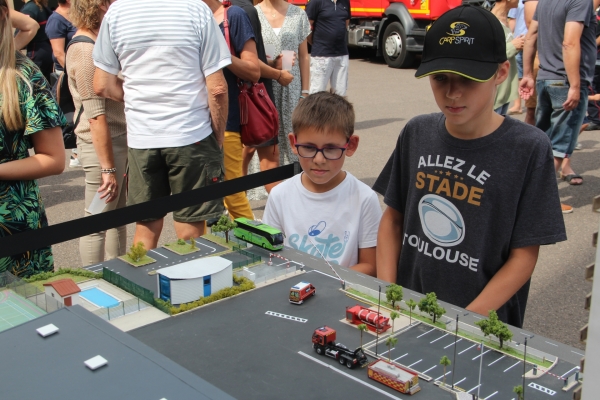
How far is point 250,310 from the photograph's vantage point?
217cm

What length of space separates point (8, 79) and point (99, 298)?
51.4 inches

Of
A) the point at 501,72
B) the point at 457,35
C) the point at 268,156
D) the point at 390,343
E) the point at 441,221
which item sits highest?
the point at 457,35

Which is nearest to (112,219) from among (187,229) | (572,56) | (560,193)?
(187,229)

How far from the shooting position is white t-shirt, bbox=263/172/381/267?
→ 122 inches

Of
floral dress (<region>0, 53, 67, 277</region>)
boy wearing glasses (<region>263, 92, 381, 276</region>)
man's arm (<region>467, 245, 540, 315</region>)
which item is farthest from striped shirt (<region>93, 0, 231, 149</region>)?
man's arm (<region>467, 245, 540, 315</region>)

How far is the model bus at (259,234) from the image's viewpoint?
265cm

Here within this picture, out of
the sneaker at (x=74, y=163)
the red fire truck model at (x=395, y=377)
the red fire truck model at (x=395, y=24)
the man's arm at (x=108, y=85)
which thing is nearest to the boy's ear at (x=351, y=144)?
the red fire truck model at (x=395, y=377)

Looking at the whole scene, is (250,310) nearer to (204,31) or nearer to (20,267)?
(20,267)

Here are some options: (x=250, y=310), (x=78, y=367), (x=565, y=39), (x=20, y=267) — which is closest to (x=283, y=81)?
(x=565, y=39)

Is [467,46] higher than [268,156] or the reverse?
higher

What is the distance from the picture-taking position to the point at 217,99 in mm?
4094

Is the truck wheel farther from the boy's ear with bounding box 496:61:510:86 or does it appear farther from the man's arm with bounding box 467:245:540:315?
the man's arm with bounding box 467:245:540:315

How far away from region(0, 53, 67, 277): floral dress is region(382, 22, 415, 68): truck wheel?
1309cm

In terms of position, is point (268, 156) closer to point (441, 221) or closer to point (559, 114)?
point (559, 114)
